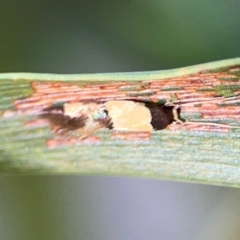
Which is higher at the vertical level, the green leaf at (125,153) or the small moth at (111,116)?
the small moth at (111,116)

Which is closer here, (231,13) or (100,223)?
(231,13)

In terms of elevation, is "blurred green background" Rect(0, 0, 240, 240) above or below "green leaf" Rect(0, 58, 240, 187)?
above

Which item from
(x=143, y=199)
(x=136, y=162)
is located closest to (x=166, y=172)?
(x=136, y=162)

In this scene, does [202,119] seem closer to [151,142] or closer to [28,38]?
[151,142]
